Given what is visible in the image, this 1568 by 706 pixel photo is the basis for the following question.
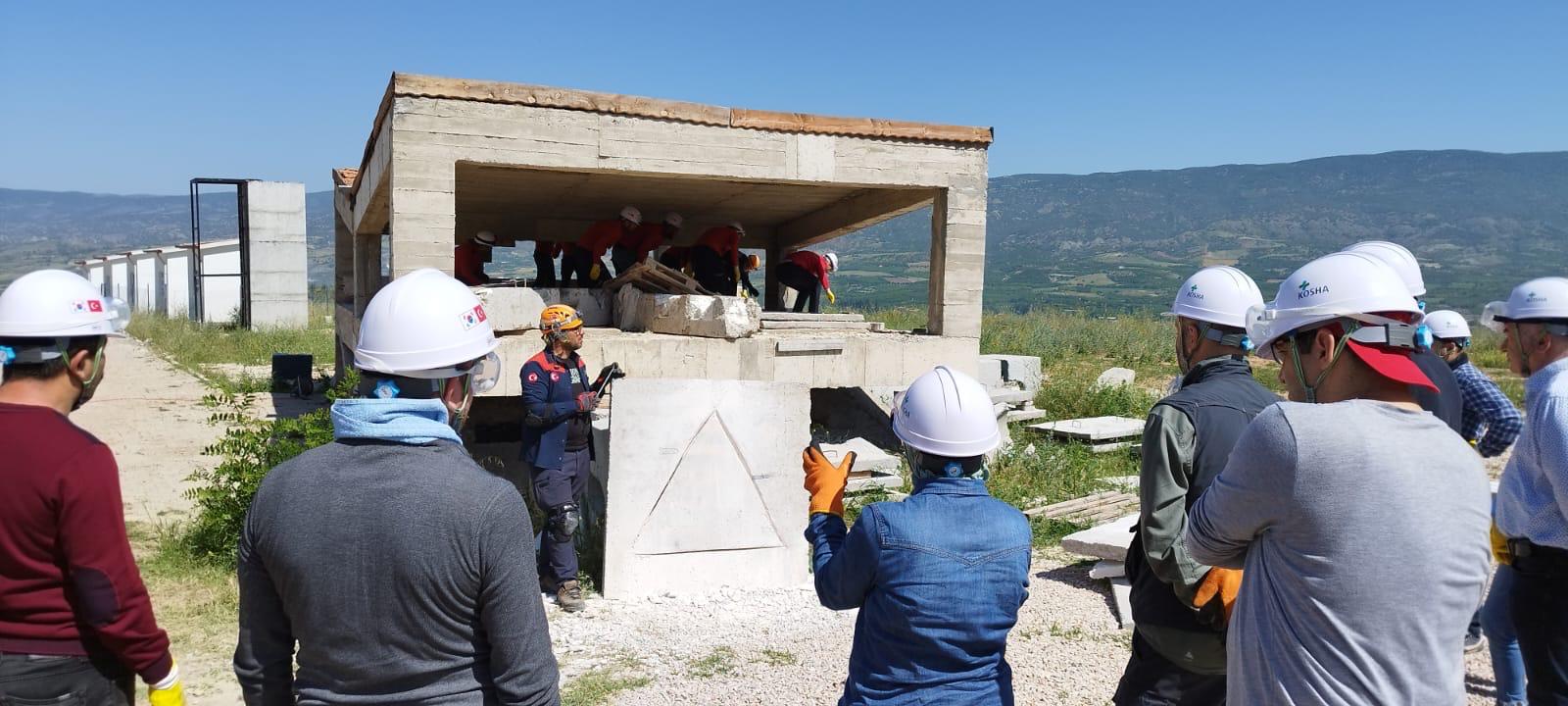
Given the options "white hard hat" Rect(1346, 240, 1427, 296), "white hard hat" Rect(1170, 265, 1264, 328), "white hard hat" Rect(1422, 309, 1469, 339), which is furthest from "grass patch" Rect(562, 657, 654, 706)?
"white hard hat" Rect(1422, 309, 1469, 339)

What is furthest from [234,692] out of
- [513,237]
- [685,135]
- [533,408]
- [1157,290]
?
[1157,290]

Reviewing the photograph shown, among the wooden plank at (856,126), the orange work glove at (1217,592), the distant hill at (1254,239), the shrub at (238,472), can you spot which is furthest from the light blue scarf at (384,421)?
the distant hill at (1254,239)

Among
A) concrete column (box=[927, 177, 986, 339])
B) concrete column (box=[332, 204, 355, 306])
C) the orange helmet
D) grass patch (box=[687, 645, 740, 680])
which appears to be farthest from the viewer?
concrete column (box=[332, 204, 355, 306])

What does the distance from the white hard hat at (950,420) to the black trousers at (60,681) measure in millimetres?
2104

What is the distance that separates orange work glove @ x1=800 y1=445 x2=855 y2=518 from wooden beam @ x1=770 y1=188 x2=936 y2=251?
323 inches

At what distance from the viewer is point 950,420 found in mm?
2623

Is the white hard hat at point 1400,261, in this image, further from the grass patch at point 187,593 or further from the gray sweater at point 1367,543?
the grass patch at point 187,593

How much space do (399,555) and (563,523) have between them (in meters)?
4.52

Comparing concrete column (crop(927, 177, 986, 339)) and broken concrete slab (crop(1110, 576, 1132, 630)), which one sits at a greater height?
concrete column (crop(927, 177, 986, 339))

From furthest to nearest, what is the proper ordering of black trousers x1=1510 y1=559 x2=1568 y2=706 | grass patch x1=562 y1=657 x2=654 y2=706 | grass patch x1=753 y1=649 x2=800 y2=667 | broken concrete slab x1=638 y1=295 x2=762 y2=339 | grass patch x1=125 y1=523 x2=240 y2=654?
broken concrete slab x1=638 y1=295 x2=762 y2=339 < grass patch x1=125 y1=523 x2=240 y2=654 < grass patch x1=753 y1=649 x2=800 y2=667 < grass patch x1=562 y1=657 x2=654 y2=706 < black trousers x1=1510 y1=559 x2=1568 y2=706

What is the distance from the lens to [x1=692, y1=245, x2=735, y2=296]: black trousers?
12.8 meters

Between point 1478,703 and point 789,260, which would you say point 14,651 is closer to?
point 1478,703

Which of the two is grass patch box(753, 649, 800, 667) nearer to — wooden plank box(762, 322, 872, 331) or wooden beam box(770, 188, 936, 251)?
wooden plank box(762, 322, 872, 331)

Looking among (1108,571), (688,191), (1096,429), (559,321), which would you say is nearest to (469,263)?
(688,191)
